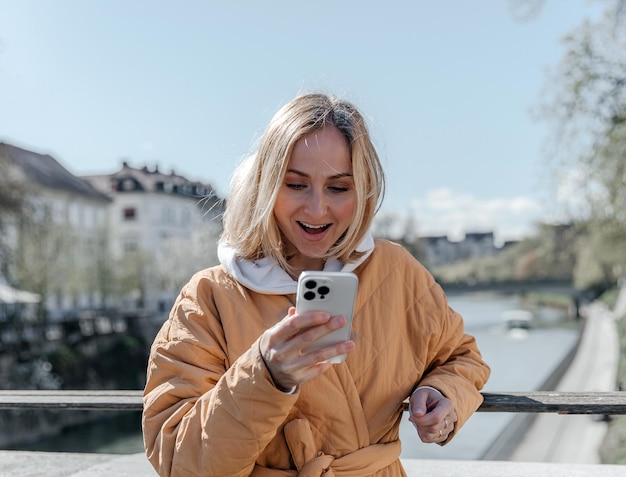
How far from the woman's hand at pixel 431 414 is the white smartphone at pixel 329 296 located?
37 centimetres

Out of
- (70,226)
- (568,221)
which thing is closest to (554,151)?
(568,221)

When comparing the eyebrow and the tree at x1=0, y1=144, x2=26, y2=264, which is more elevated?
the eyebrow

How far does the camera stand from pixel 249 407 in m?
1.09

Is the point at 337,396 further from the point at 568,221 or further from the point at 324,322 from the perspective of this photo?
the point at 568,221

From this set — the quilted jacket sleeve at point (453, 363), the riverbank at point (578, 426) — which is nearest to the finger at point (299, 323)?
the quilted jacket sleeve at point (453, 363)

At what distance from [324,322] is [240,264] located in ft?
1.57

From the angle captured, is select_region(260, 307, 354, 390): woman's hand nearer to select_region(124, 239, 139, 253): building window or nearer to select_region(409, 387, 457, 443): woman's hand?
select_region(409, 387, 457, 443): woman's hand

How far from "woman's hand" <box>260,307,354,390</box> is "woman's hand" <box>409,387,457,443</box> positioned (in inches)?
→ 15.0

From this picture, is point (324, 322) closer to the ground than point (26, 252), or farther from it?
farther from it

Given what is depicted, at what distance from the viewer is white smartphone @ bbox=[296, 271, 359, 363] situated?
1023mm

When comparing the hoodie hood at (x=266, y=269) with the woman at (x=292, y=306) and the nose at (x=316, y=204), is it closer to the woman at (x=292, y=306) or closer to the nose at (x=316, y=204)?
the woman at (x=292, y=306)

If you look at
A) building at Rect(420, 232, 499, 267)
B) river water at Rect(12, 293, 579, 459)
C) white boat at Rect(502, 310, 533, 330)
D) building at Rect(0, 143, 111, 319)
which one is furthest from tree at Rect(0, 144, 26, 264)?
building at Rect(420, 232, 499, 267)

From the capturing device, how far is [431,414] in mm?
1354

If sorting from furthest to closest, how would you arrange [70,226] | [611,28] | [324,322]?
[70,226]
[611,28]
[324,322]
